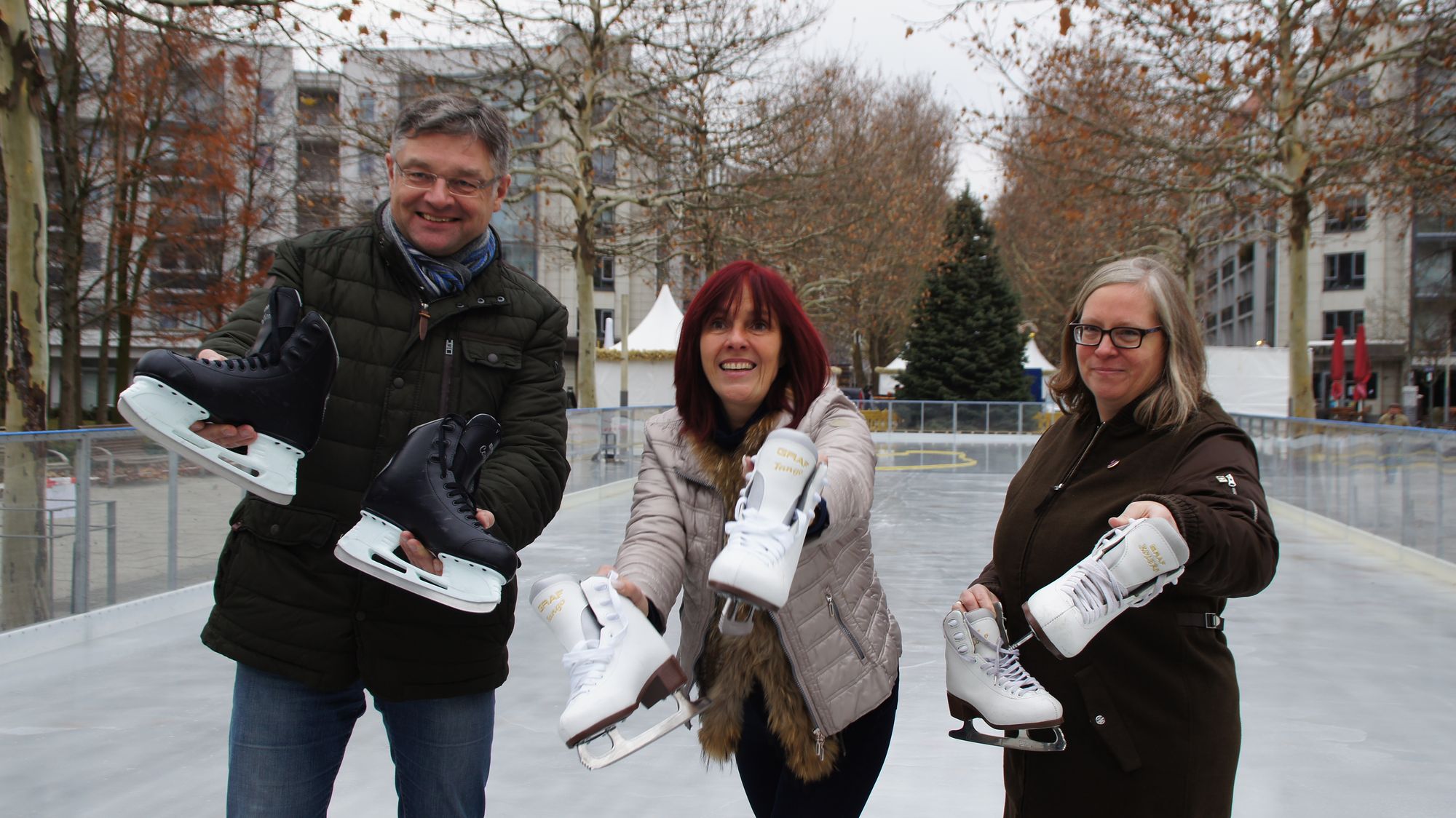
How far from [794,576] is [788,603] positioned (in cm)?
6

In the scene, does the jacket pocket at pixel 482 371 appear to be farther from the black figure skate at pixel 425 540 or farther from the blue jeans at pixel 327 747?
the blue jeans at pixel 327 747

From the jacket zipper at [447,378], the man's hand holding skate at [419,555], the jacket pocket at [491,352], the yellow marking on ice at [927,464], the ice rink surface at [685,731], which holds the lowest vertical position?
the ice rink surface at [685,731]

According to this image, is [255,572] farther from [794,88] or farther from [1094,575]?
[794,88]

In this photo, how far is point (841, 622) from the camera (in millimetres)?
1996

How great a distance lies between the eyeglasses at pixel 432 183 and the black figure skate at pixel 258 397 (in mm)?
297

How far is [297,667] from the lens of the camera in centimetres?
187

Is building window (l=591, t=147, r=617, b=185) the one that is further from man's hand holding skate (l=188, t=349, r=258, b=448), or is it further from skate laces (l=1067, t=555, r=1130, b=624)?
skate laces (l=1067, t=555, r=1130, b=624)

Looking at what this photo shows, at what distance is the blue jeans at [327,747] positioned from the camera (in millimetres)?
1886

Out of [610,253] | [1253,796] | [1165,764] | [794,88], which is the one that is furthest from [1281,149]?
[1165,764]

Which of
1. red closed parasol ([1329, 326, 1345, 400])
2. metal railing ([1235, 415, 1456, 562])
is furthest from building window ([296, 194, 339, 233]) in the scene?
red closed parasol ([1329, 326, 1345, 400])

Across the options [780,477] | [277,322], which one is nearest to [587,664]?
[780,477]

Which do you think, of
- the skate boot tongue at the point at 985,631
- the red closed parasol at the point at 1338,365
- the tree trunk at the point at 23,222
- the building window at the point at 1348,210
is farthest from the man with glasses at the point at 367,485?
the red closed parasol at the point at 1338,365

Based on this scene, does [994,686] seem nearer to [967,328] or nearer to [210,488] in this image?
[210,488]

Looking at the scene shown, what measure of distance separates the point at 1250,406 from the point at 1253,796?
85.4ft
